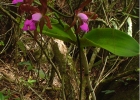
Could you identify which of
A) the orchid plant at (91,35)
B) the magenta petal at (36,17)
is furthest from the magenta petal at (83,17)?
the magenta petal at (36,17)

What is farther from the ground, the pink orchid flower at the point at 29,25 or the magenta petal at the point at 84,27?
the pink orchid flower at the point at 29,25

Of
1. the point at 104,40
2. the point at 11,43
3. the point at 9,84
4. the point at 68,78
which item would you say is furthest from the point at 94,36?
the point at 11,43

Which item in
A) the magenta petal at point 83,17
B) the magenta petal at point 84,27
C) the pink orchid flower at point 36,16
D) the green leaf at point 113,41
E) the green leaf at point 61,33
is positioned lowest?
the green leaf at point 113,41

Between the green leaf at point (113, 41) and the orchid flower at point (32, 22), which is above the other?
the orchid flower at point (32, 22)

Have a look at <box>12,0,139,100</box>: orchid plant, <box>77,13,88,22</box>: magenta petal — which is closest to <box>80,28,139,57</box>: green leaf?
<box>12,0,139,100</box>: orchid plant

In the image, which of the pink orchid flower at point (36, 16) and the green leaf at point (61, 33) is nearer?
the pink orchid flower at point (36, 16)

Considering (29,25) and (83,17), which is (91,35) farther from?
(29,25)

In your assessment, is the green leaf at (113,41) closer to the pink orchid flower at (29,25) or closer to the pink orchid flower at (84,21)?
the pink orchid flower at (84,21)

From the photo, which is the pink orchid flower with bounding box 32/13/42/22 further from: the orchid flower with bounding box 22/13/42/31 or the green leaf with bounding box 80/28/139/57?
the green leaf with bounding box 80/28/139/57

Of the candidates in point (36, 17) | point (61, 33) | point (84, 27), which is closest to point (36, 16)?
point (36, 17)

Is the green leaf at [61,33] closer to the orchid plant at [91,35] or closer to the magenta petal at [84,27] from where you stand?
the orchid plant at [91,35]
